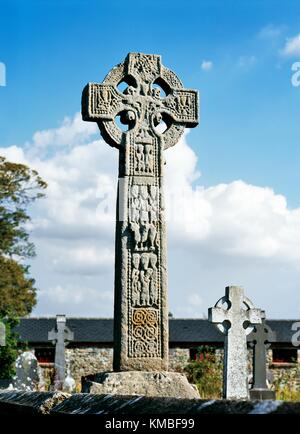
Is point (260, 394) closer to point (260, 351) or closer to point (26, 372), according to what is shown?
point (260, 351)

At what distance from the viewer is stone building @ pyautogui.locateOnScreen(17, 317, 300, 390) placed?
3269 cm

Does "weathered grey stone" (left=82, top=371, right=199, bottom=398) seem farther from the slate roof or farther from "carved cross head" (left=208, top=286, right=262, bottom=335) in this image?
the slate roof

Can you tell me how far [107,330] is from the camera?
34.5m

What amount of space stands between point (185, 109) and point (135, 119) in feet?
2.17

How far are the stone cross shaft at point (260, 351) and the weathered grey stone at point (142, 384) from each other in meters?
9.53

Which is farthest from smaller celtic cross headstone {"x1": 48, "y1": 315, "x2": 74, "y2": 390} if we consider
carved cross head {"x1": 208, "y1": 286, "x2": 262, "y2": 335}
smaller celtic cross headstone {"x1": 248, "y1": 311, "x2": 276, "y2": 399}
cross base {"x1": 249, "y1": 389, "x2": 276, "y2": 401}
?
carved cross head {"x1": 208, "y1": 286, "x2": 262, "y2": 335}

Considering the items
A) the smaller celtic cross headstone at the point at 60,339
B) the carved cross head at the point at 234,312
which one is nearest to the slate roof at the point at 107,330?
the smaller celtic cross headstone at the point at 60,339

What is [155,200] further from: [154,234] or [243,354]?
[243,354]

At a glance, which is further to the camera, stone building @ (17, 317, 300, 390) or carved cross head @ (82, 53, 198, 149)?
stone building @ (17, 317, 300, 390)

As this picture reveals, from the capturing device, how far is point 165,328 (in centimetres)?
764

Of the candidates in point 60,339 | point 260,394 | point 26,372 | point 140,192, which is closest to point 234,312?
point 260,394

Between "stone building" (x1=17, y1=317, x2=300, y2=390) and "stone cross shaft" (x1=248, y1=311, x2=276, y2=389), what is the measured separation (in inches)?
573

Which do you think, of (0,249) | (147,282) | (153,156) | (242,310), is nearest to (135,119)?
(153,156)

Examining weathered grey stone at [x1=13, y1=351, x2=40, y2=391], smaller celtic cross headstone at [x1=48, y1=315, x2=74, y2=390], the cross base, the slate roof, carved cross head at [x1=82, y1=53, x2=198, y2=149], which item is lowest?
the cross base
